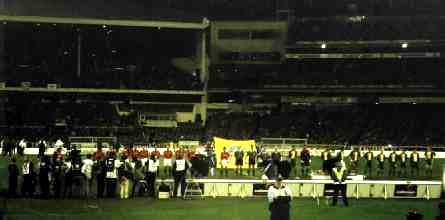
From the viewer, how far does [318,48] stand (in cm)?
4772

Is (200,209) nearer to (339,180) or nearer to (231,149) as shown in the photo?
(339,180)

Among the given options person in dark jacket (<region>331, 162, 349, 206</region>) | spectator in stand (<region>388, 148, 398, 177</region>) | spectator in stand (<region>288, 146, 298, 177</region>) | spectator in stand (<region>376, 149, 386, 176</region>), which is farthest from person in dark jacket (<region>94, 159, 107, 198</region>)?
spectator in stand (<region>388, 148, 398, 177</region>)

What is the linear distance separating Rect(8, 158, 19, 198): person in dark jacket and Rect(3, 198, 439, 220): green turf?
69 cm

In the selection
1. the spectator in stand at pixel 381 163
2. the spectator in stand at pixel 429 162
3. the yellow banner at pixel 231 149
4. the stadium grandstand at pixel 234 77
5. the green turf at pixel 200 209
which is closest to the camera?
the green turf at pixel 200 209

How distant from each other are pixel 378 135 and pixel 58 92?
19.5 metres

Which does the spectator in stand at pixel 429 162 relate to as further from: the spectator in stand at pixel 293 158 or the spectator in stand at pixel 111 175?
the spectator in stand at pixel 111 175

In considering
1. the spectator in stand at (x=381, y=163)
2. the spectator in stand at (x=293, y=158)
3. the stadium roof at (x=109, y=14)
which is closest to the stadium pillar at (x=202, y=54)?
the stadium roof at (x=109, y=14)

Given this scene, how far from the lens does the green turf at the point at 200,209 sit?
16703 mm

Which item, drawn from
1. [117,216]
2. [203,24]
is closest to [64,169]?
[117,216]

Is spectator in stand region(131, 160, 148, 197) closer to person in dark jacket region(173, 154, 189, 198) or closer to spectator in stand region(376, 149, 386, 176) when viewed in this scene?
person in dark jacket region(173, 154, 189, 198)

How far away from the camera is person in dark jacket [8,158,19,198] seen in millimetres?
18688

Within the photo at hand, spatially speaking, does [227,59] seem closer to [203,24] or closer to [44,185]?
[203,24]

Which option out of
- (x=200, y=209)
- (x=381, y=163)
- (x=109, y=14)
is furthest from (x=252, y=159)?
(x=109, y=14)

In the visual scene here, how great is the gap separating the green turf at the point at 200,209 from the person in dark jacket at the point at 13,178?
688 millimetres
